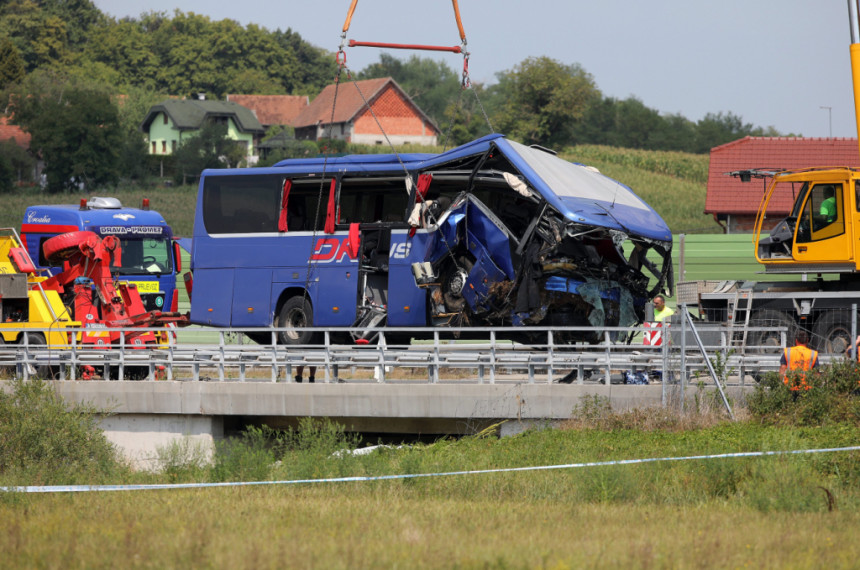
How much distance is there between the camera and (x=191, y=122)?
91.2m

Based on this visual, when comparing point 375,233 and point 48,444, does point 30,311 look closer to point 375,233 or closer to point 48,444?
point 48,444

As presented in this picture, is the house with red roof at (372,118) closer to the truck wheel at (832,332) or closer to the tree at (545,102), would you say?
the tree at (545,102)

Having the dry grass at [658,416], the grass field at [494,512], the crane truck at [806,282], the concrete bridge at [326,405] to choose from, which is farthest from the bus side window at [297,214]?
the dry grass at [658,416]

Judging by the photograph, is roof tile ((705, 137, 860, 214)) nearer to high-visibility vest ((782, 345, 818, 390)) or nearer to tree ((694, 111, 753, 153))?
high-visibility vest ((782, 345, 818, 390))

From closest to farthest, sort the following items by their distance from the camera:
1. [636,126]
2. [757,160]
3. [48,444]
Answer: [48,444] → [757,160] → [636,126]

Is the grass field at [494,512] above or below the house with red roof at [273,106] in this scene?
below

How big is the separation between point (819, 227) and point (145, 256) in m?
15.7

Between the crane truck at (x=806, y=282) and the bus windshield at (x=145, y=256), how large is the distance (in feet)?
44.0

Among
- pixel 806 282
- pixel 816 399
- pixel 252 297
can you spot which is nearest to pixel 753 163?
pixel 806 282

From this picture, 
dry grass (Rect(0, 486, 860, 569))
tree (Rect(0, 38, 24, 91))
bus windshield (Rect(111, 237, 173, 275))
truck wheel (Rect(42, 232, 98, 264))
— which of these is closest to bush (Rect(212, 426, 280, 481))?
dry grass (Rect(0, 486, 860, 569))

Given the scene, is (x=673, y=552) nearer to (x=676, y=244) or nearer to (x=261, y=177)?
(x=261, y=177)

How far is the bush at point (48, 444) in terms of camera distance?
15.5m

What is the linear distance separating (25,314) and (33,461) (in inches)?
268

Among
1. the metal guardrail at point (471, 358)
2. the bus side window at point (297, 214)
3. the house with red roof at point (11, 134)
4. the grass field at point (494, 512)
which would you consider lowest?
the grass field at point (494, 512)
